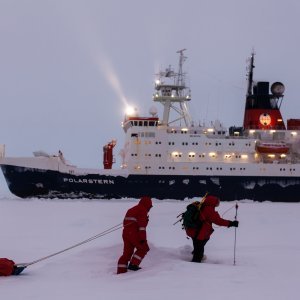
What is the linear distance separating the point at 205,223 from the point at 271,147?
87.6 feet

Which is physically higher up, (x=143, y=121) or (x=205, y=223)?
(x=143, y=121)

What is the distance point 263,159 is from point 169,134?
6.03 metres

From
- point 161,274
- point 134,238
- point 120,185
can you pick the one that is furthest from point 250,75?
point 161,274

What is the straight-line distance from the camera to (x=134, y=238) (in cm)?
653

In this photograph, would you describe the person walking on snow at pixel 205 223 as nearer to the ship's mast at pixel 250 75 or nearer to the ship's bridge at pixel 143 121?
the ship's bridge at pixel 143 121

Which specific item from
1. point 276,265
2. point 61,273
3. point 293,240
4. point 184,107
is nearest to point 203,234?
point 276,265

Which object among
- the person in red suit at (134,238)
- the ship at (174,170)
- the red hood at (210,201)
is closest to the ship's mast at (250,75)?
the ship at (174,170)

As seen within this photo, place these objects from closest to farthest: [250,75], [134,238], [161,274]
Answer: [161,274], [134,238], [250,75]

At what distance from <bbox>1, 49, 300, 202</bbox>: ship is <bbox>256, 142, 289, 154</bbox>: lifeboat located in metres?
0.04

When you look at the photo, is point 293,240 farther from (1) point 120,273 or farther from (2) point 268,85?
(2) point 268,85

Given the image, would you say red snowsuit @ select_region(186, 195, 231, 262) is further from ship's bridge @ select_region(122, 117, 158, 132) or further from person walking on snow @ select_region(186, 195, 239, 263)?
ship's bridge @ select_region(122, 117, 158, 132)

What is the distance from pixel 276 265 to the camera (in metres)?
6.84

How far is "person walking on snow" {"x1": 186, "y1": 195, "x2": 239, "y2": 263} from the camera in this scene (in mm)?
6844

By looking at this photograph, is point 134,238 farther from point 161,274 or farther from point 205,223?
point 205,223
